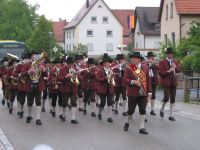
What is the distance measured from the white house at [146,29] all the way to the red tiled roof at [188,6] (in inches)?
985

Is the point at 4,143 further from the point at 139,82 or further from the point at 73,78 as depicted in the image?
the point at 73,78

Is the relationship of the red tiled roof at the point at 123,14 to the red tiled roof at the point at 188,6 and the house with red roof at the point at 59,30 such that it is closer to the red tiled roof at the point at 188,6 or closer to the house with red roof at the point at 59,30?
the house with red roof at the point at 59,30

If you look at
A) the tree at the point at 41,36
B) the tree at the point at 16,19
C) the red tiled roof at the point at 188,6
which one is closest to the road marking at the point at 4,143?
the red tiled roof at the point at 188,6

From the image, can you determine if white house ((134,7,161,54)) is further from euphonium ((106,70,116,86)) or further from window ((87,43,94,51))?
euphonium ((106,70,116,86))

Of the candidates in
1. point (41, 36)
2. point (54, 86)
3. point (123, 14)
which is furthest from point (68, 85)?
point (123, 14)

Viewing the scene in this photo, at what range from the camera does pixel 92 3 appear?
90000 mm

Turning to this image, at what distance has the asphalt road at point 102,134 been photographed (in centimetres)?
1103

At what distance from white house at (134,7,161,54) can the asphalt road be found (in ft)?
177

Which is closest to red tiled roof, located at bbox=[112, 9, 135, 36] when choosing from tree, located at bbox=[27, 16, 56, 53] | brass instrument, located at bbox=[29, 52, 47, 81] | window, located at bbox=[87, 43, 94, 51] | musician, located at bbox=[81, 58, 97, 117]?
window, located at bbox=[87, 43, 94, 51]

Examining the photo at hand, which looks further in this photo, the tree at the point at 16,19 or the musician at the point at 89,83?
the tree at the point at 16,19

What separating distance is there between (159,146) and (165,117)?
16.4 feet

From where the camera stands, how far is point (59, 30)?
121500 millimetres

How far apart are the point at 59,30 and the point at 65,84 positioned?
107322 mm

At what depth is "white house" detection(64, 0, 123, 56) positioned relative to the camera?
3499 inches
